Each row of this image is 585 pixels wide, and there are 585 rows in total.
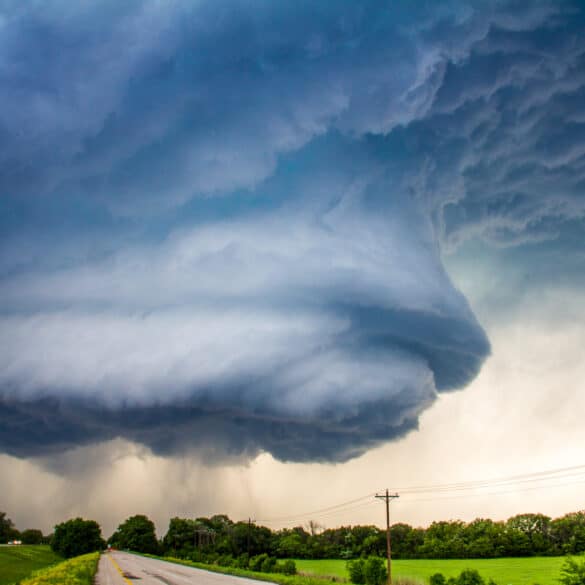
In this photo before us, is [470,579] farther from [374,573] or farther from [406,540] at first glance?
[406,540]

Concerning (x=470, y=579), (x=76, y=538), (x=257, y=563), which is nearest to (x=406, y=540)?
(x=257, y=563)

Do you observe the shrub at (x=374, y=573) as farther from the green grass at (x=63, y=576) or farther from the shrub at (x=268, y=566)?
the shrub at (x=268, y=566)

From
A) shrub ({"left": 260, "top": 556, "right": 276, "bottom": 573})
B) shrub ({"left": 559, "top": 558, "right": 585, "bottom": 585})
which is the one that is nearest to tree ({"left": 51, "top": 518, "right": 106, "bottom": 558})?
shrub ({"left": 260, "top": 556, "right": 276, "bottom": 573})

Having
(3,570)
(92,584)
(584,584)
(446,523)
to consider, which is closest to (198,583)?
(92,584)

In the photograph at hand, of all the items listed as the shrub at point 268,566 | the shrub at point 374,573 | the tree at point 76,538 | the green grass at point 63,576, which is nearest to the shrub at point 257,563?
the shrub at point 268,566

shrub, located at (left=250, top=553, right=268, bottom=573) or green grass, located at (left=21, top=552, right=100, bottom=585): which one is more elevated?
green grass, located at (left=21, top=552, right=100, bottom=585)

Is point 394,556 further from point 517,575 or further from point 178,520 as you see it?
point 178,520

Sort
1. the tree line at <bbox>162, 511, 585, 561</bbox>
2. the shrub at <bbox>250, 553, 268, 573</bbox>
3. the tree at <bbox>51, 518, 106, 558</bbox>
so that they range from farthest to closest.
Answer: the tree at <bbox>51, 518, 106, 558</bbox>, the tree line at <bbox>162, 511, 585, 561</bbox>, the shrub at <bbox>250, 553, 268, 573</bbox>

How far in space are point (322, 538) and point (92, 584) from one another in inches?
Answer: 5227

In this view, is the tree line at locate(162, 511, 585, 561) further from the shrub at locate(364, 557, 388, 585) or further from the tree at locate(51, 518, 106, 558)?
the shrub at locate(364, 557, 388, 585)

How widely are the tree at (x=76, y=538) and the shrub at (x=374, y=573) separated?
123186 mm

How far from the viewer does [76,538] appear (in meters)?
155

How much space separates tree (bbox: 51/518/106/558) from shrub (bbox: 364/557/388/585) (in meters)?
123

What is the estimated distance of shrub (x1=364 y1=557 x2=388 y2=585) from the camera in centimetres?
5384
